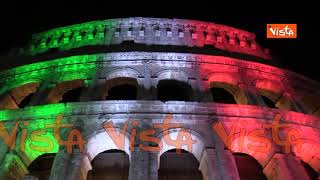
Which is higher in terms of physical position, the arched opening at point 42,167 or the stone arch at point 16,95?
the stone arch at point 16,95

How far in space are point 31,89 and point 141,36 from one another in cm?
695

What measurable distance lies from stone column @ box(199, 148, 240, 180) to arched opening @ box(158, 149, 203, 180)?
6.60 feet

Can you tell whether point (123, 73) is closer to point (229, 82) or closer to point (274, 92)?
point (229, 82)

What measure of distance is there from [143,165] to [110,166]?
4.07 meters

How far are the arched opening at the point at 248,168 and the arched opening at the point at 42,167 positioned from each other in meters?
9.14

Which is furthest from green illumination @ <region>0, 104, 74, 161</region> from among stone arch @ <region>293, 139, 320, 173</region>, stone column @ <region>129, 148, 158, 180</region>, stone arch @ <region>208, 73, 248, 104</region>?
stone arch @ <region>293, 139, 320, 173</region>

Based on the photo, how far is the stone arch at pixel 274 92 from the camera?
21.1 m

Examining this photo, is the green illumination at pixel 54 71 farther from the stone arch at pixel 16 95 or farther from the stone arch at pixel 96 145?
the stone arch at pixel 96 145

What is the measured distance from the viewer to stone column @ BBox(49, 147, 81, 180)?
1502cm

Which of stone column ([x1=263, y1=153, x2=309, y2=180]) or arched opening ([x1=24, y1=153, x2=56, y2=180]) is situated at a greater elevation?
arched opening ([x1=24, y1=153, x2=56, y2=180])

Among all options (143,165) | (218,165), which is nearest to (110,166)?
(143,165)

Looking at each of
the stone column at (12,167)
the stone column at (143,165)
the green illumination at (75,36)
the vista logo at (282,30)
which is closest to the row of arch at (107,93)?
the green illumination at (75,36)

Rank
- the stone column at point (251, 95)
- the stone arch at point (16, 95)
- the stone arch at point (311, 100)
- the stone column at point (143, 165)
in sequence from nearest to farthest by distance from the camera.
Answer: the stone column at point (143, 165) < the stone column at point (251, 95) < the stone arch at point (16, 95) < the stone arch at point (311, 100)

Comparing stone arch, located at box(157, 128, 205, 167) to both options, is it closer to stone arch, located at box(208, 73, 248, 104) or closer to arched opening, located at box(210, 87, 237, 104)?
stone arch, located at box(208, 73, 248, 104)
